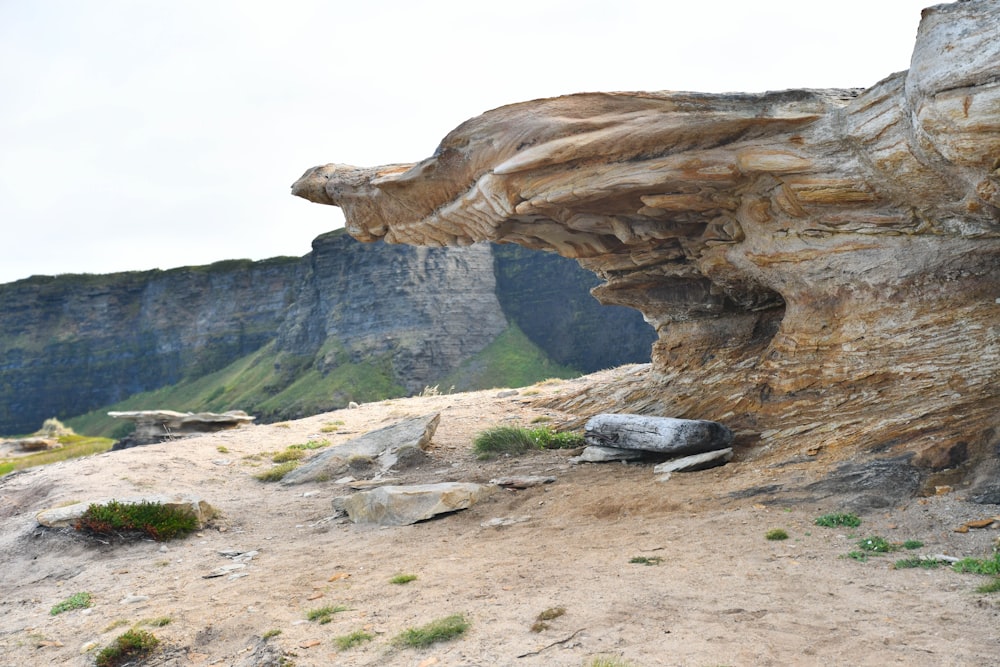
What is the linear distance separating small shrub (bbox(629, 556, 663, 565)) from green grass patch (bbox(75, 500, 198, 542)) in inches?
333

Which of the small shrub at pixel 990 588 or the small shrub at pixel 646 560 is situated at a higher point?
the small shrub at pixel 990 588

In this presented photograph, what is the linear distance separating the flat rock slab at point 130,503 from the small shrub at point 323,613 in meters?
6.18

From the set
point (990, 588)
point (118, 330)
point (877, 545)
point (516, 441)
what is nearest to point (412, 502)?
point (516, 441)

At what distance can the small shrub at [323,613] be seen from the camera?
7957 mm

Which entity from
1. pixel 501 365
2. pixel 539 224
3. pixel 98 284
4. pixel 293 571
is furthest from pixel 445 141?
pixel 98 284

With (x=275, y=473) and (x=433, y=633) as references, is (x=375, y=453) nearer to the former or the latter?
(x=275, y=473)

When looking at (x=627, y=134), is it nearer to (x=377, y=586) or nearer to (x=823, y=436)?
(x=823, y=436)

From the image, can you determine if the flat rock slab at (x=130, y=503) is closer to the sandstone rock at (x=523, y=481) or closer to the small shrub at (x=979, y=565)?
the sandstone rock at (x=523, y=481)

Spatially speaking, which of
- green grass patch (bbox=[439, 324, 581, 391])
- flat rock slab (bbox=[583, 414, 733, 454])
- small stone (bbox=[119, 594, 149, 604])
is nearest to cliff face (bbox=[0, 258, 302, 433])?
green grass patch (bbox=[439, 324, 581, 391])

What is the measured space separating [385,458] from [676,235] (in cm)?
786

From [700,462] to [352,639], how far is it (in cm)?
667

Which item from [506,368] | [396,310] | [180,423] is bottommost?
[506,368]

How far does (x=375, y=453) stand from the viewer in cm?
1709

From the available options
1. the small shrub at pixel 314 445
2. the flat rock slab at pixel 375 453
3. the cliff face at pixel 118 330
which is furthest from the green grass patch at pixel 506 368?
the flat rock slab at pixel 375 453
